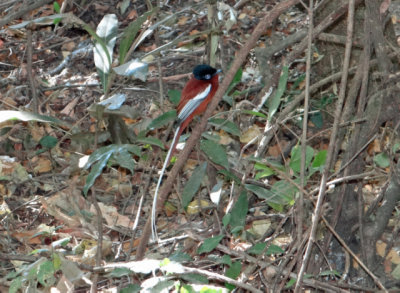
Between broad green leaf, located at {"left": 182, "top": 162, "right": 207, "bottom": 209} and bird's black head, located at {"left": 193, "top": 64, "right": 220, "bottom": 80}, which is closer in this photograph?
broad green leaf, located at {"left": 182, "top": 162, "right": 207, "bottom": 209}

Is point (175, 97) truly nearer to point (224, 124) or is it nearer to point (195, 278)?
point (224, 124)

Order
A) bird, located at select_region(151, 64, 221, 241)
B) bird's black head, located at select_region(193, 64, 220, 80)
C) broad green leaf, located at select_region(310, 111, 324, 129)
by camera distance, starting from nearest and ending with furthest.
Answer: bird, located at select_region(151, 64, 221, 241) → bird's black head, located at select_region(193, 64, 220, 80) → broad green leaf, located at select_region(310, 111, 324, 129)

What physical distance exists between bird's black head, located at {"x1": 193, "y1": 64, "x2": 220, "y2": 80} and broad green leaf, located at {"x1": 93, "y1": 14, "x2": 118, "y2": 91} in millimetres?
659

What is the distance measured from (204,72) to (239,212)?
985 millimetres

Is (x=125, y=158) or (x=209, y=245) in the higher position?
(x=125, y=158)

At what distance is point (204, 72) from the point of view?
13.8 ft

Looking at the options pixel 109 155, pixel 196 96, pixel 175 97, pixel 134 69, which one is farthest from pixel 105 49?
pixel 175 97

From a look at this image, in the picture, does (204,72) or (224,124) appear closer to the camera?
(224,124)

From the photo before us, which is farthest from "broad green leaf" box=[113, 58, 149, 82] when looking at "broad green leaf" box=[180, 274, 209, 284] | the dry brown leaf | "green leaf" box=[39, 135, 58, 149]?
the dry brown leaf

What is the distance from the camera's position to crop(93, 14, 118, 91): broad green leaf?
364cm

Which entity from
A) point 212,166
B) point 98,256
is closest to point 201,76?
point 212,166

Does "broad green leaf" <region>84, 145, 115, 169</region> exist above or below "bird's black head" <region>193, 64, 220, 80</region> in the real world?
below

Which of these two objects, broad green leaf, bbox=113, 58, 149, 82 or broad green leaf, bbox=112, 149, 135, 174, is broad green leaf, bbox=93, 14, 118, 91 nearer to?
broad green leaf, bbox=113, 58, 149, 82

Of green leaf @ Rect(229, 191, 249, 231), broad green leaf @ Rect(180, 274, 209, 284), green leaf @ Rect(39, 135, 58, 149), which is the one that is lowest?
green leaf @ Rect(39, 135, 58, 149)
